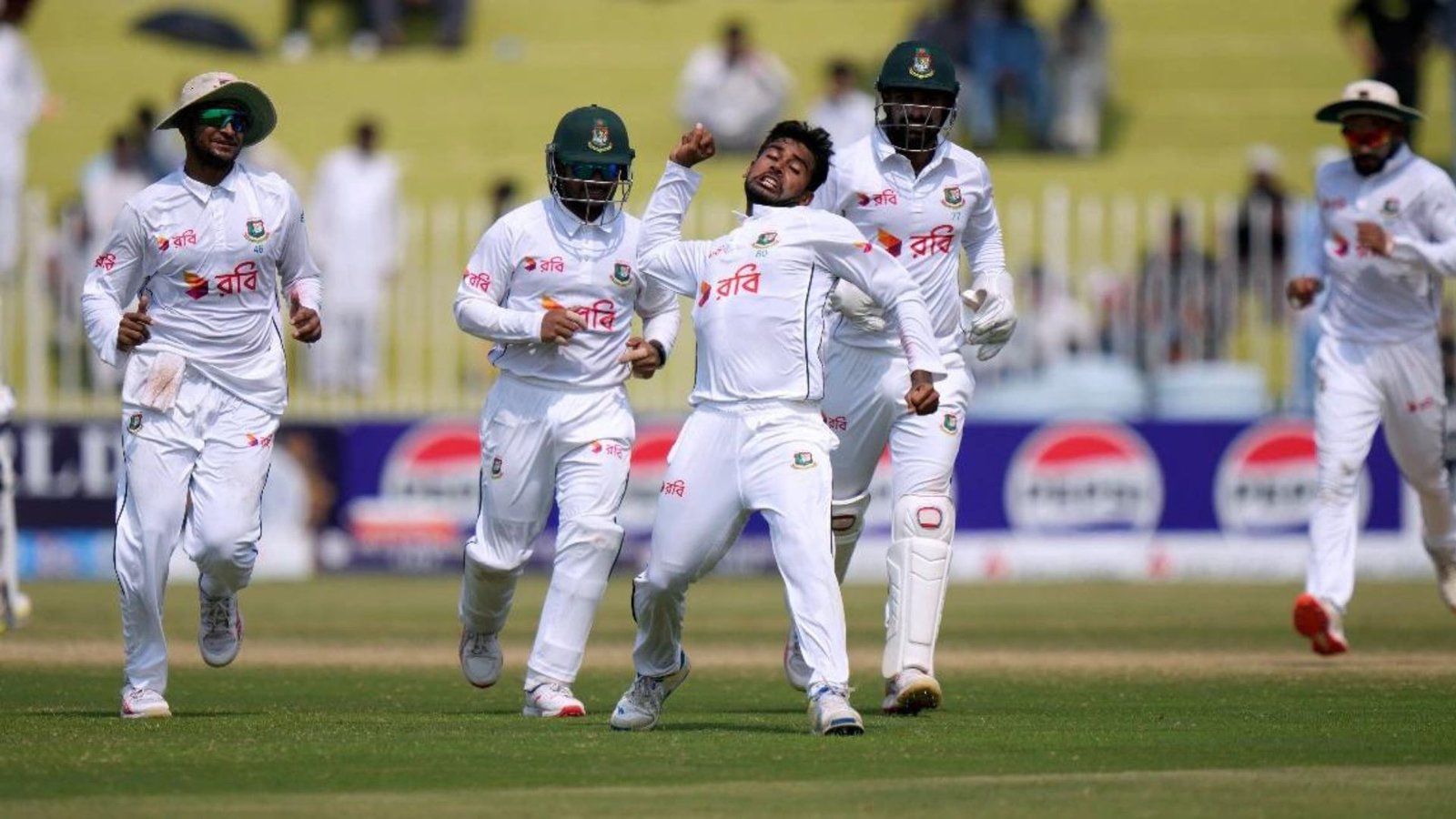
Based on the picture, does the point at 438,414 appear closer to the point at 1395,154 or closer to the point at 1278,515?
the point at 1278,515

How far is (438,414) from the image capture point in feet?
70.8

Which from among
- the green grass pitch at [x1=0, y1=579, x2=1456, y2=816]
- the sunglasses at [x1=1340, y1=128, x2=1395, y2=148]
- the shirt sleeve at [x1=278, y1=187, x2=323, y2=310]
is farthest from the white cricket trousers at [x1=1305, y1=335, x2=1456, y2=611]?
the shirt sleeve at [x1=278, y1=187, x2=323, y2=310]

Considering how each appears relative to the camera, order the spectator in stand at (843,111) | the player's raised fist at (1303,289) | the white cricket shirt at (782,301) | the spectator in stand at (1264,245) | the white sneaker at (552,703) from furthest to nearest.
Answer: the spectator in stand at (843,111) < the spectator in stand at (1264,245) < the player's raised fist at (1303,289) < the white sneaker at (552,703) < the white cricket shirt at (782,301)

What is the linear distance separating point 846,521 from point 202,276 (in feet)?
9.57

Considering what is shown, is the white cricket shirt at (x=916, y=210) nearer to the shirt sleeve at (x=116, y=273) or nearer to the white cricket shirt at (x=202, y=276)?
the white cricket shirt at (x=202, y=276)

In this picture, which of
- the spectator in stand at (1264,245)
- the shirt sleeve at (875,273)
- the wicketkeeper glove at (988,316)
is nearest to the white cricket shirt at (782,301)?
the shirt sleeve at (875,273)

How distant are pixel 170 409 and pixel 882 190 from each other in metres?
3.01

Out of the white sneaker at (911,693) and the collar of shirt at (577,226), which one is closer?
the white sneaker at (911,693)

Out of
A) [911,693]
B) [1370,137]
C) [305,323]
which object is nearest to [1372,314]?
[1370,137]

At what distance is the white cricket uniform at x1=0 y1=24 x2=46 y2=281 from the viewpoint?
22781mm

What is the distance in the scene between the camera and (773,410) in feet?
31.7

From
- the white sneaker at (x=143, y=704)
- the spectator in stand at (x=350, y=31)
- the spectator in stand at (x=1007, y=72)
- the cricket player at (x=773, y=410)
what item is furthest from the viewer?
the spectator in stand at (x=350, y=31)

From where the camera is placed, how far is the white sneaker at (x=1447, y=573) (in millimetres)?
13867

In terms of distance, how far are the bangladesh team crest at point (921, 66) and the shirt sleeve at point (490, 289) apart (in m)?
1.78
